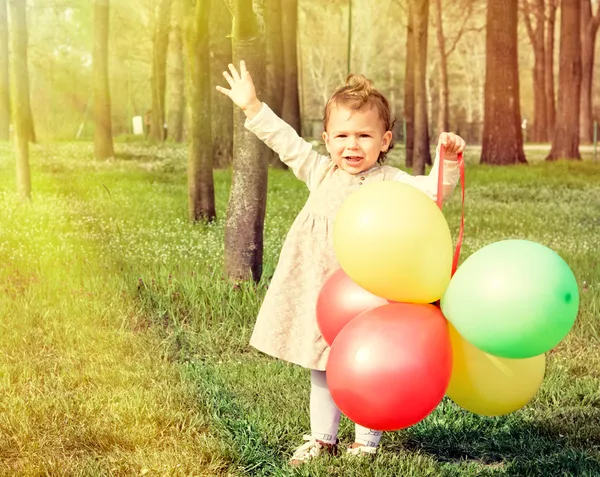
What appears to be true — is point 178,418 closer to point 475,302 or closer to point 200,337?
point 200,337

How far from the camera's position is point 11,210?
33.0ft

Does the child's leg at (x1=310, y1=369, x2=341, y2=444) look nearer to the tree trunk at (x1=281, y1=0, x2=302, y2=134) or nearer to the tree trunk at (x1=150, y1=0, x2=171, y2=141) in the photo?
the tree trunk at (x1=281, y1=0, x2=302, y2=134)

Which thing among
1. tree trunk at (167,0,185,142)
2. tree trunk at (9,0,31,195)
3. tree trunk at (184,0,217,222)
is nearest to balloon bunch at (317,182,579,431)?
tree trunk at (184,0,217,222)

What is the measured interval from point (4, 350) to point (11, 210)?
5.22 meters

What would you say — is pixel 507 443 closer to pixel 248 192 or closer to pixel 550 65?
pixel 248 192

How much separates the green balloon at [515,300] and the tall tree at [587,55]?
2707cm

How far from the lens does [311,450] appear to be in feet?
12.2

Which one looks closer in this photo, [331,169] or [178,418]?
[331,169]

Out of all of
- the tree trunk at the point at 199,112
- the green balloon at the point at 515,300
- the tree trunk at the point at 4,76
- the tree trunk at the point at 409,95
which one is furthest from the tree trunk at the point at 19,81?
the tree trunk at the point at 409,95

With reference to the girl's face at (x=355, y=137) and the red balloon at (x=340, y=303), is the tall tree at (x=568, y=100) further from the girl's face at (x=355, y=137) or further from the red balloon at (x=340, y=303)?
the red balloon at (x=340, y=303)

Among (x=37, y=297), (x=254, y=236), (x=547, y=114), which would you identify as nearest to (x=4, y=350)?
(x=37, y=297)

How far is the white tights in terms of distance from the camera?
3.72 m

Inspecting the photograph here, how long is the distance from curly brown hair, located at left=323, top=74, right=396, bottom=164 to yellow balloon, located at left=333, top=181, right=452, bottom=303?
2.06 ft

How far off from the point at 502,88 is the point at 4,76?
1088 cm
